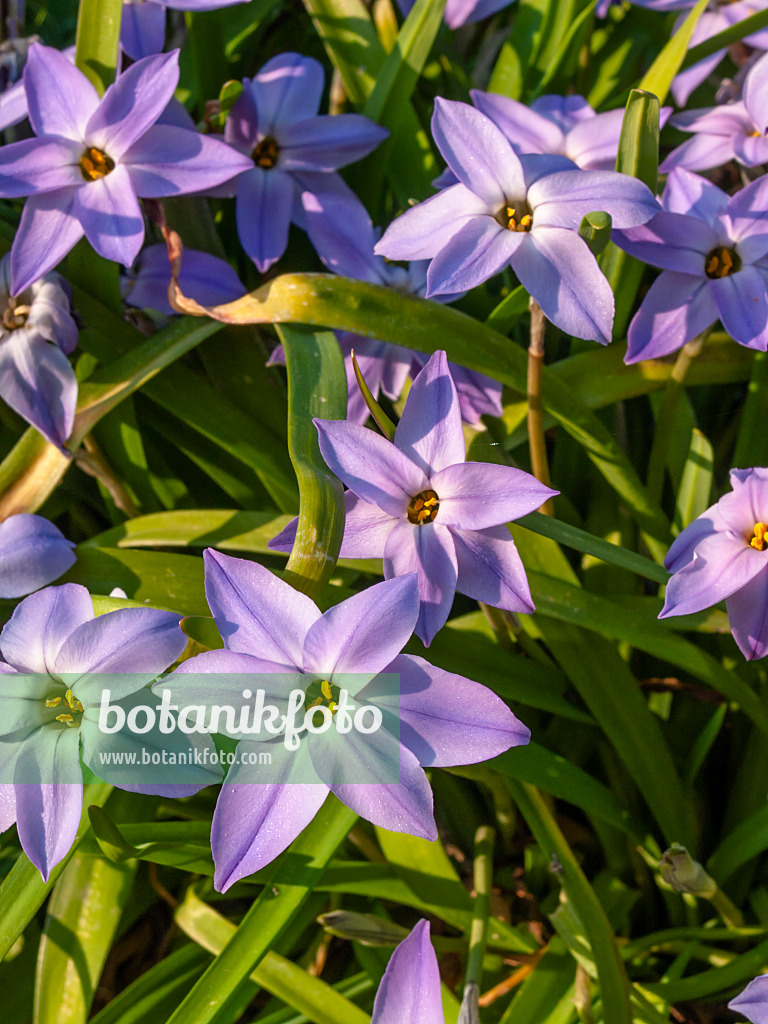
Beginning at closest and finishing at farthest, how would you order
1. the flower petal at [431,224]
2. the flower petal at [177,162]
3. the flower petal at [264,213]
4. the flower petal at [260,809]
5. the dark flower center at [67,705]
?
the flower petal at [260,809], the dark flower center at [67,705], the flower petal at [431,224], the flower petal at [177,162], the flower petal at [264,213]

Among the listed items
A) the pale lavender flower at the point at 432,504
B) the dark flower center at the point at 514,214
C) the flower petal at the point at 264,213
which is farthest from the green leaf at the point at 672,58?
the pale lavender flower at the point at 432,504

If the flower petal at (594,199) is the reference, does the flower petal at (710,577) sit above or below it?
below

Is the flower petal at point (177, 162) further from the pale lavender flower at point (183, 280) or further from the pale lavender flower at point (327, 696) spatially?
the pale lavender flower at point (327, 696)

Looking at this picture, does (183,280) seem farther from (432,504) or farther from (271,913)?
(271,913)

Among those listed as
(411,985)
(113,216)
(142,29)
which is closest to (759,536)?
(411,985)

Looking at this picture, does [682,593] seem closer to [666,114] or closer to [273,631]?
[273,631]

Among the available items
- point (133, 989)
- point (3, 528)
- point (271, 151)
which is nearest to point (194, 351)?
point (271, 151)

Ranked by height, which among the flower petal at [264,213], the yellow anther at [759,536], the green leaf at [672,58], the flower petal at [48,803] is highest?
the green leaf at [672,58]
